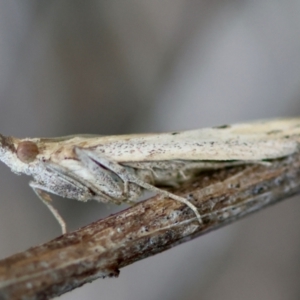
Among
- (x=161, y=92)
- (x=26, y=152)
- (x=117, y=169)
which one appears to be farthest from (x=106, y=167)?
(x=161, y=92)

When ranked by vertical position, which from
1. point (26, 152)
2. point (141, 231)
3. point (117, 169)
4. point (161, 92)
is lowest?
point (141, 231)

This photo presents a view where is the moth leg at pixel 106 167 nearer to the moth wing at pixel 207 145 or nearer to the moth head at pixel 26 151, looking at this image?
the moth wing at pixel 207 145

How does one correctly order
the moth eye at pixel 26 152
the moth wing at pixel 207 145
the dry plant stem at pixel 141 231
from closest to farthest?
the dry plant stem at pixel 141 231
the moth eye at pixel 26 152
the moth wing at pixel 207 145

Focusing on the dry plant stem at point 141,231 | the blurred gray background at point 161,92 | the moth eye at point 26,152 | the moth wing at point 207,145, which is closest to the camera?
the dry plant stem at point 141,231

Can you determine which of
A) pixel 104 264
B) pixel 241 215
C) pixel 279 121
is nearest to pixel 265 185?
pixel 241 215

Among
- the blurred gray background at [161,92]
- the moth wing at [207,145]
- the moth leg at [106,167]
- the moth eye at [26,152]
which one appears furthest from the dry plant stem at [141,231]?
the blurred gray background at [161,92]

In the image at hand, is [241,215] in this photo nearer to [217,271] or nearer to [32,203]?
[217,271]

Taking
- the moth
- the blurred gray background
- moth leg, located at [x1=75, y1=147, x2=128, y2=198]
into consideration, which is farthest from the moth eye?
the blurred gray background

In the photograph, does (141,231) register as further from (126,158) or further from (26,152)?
(26,152)
